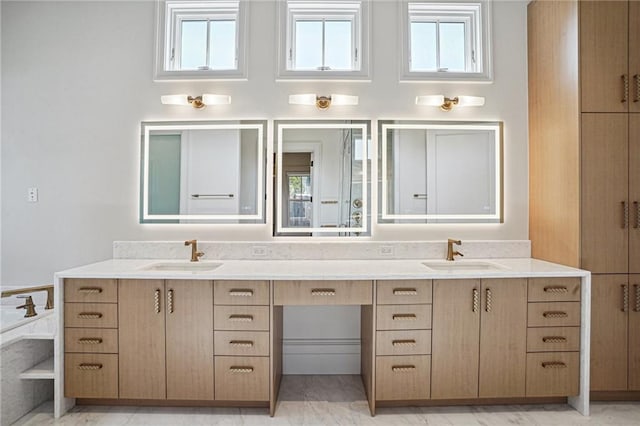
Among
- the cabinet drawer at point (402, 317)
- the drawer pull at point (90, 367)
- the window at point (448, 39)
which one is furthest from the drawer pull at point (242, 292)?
the window at point (448, 39)

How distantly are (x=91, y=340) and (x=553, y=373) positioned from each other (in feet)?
8.70

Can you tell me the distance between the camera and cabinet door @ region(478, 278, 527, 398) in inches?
77.5

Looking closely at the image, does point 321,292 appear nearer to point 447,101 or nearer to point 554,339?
point 554,339

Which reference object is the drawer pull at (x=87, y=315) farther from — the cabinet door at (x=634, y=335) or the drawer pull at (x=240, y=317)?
the cabinet door at (x=634, y=335)

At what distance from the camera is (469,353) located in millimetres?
1963

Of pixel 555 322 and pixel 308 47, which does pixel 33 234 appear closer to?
pixel 308 47

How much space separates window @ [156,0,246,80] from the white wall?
0.13 m

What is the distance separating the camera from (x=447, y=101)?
2.49 metres

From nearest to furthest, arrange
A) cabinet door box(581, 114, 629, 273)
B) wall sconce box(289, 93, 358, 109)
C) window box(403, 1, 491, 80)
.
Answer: cabinet door box(581, 114, 629, 273) < wall sconce box(289, 93, 358, 109) < window box(403, 1, 491, 80)

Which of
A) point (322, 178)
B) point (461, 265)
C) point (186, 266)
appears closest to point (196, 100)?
point (322, 178)

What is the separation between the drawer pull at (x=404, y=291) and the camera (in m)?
1.95

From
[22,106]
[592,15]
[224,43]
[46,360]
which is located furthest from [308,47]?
[46,360]

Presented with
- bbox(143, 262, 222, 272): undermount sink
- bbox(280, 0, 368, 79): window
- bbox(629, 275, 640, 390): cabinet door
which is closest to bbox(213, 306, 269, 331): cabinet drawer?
bbox(143, 262, 222, 272): undermount sink

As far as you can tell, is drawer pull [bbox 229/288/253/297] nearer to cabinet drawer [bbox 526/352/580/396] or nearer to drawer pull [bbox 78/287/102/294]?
drawer pull [bbox 78/287/102/294]
